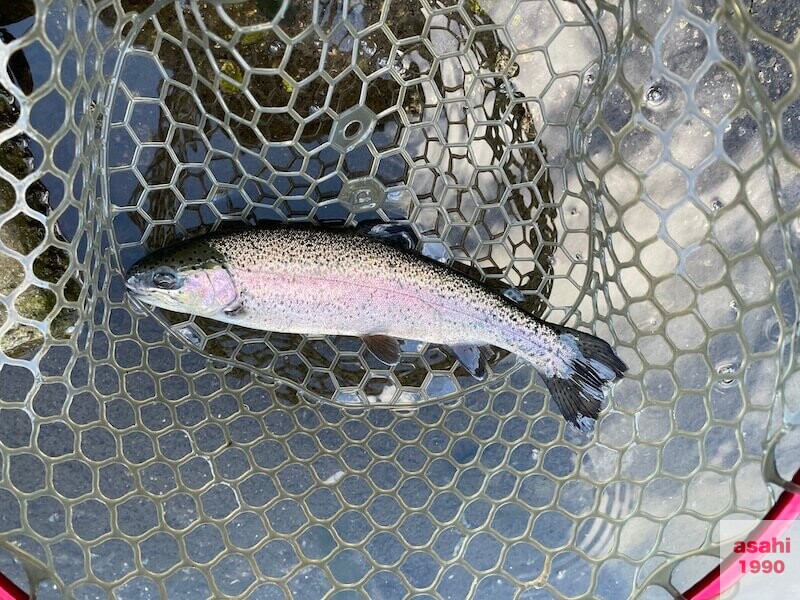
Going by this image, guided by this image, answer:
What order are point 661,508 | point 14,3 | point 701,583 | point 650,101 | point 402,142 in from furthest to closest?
point 661,508
point 650,101
point 402,142
point 14,3
point 701,583

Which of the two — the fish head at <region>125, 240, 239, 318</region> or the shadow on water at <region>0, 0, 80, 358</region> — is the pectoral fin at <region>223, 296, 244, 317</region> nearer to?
the fish head at <region>125, 240, 239, 318</region>

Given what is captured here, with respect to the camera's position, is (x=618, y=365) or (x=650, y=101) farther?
(x=650, y=101)

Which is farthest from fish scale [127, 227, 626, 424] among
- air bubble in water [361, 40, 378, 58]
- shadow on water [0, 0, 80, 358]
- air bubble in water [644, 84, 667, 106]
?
air bubble in water [644, 84, 667, 106]

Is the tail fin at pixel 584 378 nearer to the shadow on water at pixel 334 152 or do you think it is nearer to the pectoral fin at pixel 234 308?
the shadow on water at pixel 334 152

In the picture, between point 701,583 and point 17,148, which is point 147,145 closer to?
point 17,148

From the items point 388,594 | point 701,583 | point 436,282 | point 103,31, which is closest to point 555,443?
point 701,583

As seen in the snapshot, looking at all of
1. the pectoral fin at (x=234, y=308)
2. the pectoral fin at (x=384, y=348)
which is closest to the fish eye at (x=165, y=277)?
the pectoral fin at (x=234, y=308)
